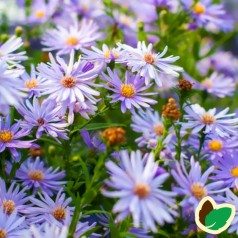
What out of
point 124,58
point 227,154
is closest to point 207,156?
point 227,154

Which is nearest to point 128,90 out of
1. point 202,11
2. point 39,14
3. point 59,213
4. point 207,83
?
point 59,213

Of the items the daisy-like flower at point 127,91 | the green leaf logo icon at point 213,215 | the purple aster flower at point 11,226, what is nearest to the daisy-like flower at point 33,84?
the daisy-like flower at point 127,91

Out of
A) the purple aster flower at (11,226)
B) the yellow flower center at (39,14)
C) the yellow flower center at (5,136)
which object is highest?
the yellow flower center at (39,14)

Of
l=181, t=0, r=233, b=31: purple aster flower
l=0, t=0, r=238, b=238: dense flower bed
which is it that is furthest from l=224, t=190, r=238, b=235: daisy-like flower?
l=181, t=0, r=233, b=31: purple aster flower

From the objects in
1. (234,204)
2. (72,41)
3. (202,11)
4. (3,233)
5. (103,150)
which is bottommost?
(3,233)

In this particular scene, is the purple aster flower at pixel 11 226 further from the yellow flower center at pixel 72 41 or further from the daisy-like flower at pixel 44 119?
the yellow flower center at pixel 72 41

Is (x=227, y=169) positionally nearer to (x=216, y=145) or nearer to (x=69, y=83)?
(x=216, y=145)

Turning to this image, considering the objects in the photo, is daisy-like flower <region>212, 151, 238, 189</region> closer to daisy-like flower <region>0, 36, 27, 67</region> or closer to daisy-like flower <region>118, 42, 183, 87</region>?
daisy-like flower <region>118, 42, 183, 87</region>
